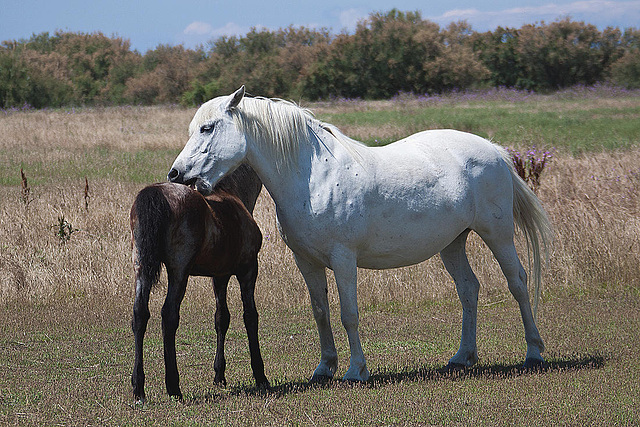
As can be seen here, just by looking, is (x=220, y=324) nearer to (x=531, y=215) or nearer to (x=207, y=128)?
(x=207, y=128)

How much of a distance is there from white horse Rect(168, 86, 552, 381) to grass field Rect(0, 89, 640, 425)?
2.24 feet

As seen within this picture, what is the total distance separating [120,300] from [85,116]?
2381 centimetres

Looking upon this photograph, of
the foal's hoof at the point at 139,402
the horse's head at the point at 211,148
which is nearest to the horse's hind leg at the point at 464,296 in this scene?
the horse's head at the point at 211,148

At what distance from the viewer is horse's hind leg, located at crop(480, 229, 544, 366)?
6.39 metres

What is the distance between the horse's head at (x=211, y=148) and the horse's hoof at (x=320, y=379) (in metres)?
1.81

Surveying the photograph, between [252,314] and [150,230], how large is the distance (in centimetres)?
119

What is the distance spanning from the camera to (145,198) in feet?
15.7

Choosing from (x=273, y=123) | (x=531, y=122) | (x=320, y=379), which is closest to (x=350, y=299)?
(x=320, y=379)

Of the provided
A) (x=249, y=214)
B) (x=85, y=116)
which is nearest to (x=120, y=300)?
(x=249, y=214)

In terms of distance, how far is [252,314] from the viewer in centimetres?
551

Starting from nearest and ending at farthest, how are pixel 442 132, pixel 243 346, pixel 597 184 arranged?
1. pixel 442 132
2. pixel 243 346
3. pixel 597 184

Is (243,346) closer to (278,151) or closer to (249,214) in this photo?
(249,214)

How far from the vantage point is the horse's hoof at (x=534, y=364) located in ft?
20.0

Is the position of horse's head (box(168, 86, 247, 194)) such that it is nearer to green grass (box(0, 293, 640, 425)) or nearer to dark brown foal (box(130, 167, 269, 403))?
dark brown foal (box(130, 167, 269, 403))
